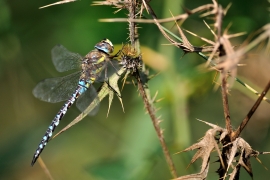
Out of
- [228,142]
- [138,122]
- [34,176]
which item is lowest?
[34,176]

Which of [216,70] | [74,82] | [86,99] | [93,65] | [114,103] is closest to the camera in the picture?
[216,70]

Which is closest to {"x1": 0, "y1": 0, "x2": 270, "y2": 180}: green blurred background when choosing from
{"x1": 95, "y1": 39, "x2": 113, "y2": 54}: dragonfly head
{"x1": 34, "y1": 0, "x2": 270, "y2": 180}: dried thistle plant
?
{"x1": 95, "y1": 39, "x2": 113, "y2": 54}: dragonfly head

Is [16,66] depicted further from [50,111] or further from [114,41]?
[114,41]

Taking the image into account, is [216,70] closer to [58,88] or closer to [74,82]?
[74,82]

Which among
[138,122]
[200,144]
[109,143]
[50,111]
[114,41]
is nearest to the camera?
[200,144]

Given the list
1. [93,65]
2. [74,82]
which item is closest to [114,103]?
[74,82]

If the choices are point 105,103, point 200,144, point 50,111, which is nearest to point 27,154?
point 50,111

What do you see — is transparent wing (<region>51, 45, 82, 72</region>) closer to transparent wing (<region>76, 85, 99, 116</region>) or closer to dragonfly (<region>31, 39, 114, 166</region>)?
dragonfly (<region>31, 39, 114, 166</region>)
